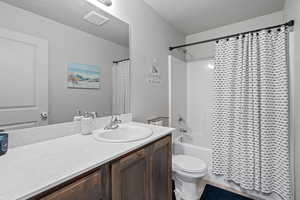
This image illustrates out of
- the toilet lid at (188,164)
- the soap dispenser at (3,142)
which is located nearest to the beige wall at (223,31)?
the toilet lid at (188,164)

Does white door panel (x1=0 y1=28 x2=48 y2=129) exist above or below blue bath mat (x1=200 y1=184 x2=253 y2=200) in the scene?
above

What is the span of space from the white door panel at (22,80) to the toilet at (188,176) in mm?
1367

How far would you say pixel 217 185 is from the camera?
6.03 ft

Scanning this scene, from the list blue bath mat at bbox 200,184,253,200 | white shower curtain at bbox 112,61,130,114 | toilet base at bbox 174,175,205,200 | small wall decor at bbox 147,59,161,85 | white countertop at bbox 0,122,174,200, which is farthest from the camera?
small wall decor at bbox 147,59,161,85

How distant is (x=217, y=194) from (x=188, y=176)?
58 centimetres

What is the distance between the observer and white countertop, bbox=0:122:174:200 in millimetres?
494

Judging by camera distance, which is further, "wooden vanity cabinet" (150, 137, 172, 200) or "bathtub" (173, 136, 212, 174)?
"bathtub" (173, 136, 212, 174)

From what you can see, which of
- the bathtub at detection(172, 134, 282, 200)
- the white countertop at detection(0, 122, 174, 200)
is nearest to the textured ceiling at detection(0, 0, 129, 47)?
the white countertop at detection(0, 122, 174, 200)

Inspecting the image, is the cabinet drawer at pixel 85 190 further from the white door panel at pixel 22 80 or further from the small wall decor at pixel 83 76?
the small wall decor at pixel 83 76

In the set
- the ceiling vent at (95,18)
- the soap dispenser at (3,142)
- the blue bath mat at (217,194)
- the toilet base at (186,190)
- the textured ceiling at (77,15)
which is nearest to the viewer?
the soap dispenser at (3,142)

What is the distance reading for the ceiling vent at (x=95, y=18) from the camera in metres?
1.20

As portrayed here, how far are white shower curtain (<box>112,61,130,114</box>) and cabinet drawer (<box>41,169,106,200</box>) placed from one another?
2.57ft

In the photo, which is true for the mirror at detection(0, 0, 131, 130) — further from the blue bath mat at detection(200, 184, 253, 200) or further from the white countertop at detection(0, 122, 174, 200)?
the blue bath mat at detection(200, 184, 253, 200)

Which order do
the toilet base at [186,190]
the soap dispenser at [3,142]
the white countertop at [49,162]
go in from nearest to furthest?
the white countertop at [49,162]
the soap dispenser at [3,142]
the toilet base at [186,190]
